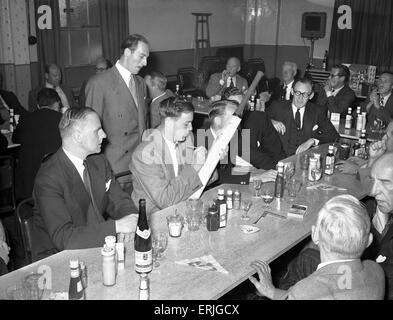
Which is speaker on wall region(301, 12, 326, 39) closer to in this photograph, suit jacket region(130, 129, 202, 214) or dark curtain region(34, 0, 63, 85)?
dark curtain region(34, 0, 63, 85)

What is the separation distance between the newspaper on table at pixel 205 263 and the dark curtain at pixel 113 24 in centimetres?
700

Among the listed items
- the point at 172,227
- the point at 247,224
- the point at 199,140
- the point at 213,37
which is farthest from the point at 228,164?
the point at 213,37

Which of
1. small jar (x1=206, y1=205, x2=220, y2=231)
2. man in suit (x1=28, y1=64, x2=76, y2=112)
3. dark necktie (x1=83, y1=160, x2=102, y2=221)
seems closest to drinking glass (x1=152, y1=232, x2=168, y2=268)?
small jar (x1=206, y1=205, x2=220, y2=231)

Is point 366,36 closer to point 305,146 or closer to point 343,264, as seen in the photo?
point 305,146

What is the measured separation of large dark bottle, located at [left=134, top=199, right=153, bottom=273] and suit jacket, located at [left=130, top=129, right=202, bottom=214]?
750 millimetres

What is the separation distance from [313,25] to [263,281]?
29.6 ft

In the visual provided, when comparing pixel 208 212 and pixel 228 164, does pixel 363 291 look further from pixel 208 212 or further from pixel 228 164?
pixel 228 164

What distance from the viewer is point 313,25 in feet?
33.6

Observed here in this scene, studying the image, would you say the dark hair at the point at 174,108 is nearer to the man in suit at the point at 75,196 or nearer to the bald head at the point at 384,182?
the man in suit at the point at 75,196

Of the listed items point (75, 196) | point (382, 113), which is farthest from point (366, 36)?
point (75, 196)

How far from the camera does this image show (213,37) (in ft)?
35.1

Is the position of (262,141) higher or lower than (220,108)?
lower

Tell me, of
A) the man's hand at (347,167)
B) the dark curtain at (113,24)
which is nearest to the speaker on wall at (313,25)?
the dark curtain at (113,24)

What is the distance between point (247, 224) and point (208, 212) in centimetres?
27
